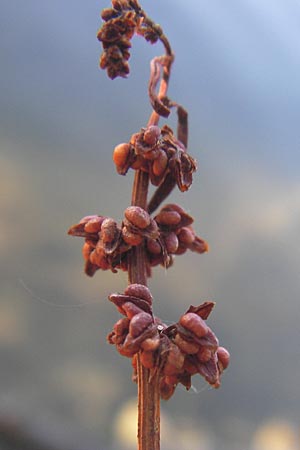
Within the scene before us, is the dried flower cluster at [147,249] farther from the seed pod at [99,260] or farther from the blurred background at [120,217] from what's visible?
the blurred background at [120,217]

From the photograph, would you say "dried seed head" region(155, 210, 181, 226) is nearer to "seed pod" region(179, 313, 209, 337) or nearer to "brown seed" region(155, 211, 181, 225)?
"brown seed" region(155, 211, 181, 225)

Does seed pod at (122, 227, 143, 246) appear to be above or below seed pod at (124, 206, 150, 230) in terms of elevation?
below

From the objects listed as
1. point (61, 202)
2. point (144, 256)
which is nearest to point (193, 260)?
point (61, 202)

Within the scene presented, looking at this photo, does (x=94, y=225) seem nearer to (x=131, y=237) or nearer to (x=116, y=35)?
(x=131, y=237)

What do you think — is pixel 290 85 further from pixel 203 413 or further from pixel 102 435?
pixel 102 435

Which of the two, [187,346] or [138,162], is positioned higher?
[138,162]

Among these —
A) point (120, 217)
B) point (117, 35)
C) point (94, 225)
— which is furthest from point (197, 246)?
point (120, 217)

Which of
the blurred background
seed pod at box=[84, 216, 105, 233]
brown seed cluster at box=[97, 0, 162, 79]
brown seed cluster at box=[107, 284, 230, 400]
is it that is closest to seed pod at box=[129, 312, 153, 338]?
brown seed cluster at box=[107, 284, 230, 400]
